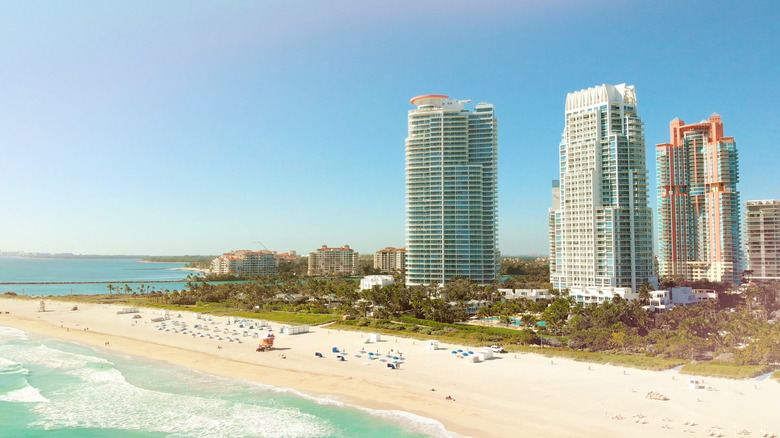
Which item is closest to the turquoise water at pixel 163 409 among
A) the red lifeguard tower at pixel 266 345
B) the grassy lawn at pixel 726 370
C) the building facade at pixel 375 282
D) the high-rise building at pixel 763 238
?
the red lifeguard tower at pixel 266 345

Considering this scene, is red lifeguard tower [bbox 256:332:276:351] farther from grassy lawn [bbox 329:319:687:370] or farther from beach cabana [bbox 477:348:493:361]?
beach cabana [bbox 477:348:493:361]

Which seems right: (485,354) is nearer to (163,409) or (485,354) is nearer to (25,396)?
(163,409)

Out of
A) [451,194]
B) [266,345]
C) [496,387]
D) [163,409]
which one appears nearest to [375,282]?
[451,194]

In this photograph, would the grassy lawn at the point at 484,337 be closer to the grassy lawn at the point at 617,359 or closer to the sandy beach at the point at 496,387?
the grassy lawn at the point at 617,359

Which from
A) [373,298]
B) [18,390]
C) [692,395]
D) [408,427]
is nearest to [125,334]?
[18,390]

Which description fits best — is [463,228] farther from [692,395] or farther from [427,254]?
[692,395]
